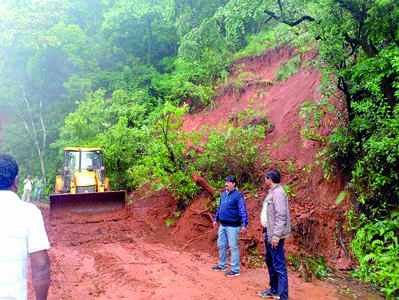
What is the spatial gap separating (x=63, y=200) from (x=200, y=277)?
6.29m

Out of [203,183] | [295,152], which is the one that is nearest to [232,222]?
[203,183]

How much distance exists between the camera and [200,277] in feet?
20.6

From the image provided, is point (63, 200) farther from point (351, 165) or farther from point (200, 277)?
point (351, 165)

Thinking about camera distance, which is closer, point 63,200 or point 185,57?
point 63,200

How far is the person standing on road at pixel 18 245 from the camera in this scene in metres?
2.29

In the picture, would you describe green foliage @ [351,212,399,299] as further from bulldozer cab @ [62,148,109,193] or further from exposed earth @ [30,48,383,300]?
bulldozer cab @ [62,148,109,193]

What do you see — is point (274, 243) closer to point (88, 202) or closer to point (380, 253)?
point (380, 253)

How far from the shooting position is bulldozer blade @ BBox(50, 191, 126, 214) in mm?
10708

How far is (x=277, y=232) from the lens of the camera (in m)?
5.08

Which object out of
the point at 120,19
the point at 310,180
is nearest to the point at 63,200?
the point at 310,180

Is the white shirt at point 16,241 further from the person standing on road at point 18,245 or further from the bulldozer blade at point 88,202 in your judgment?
the bulldozer blade at point 88,202

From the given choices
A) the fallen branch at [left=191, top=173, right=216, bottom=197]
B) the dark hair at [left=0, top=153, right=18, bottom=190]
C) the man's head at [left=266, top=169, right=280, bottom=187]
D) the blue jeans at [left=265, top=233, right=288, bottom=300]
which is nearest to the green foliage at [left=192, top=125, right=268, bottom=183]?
the fallen branch at [left=191, top=173, right=216, bottom=197]

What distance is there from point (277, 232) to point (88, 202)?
304 inches

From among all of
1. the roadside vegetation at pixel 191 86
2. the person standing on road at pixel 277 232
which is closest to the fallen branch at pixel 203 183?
the roadside vegetation at pixel 191 86
